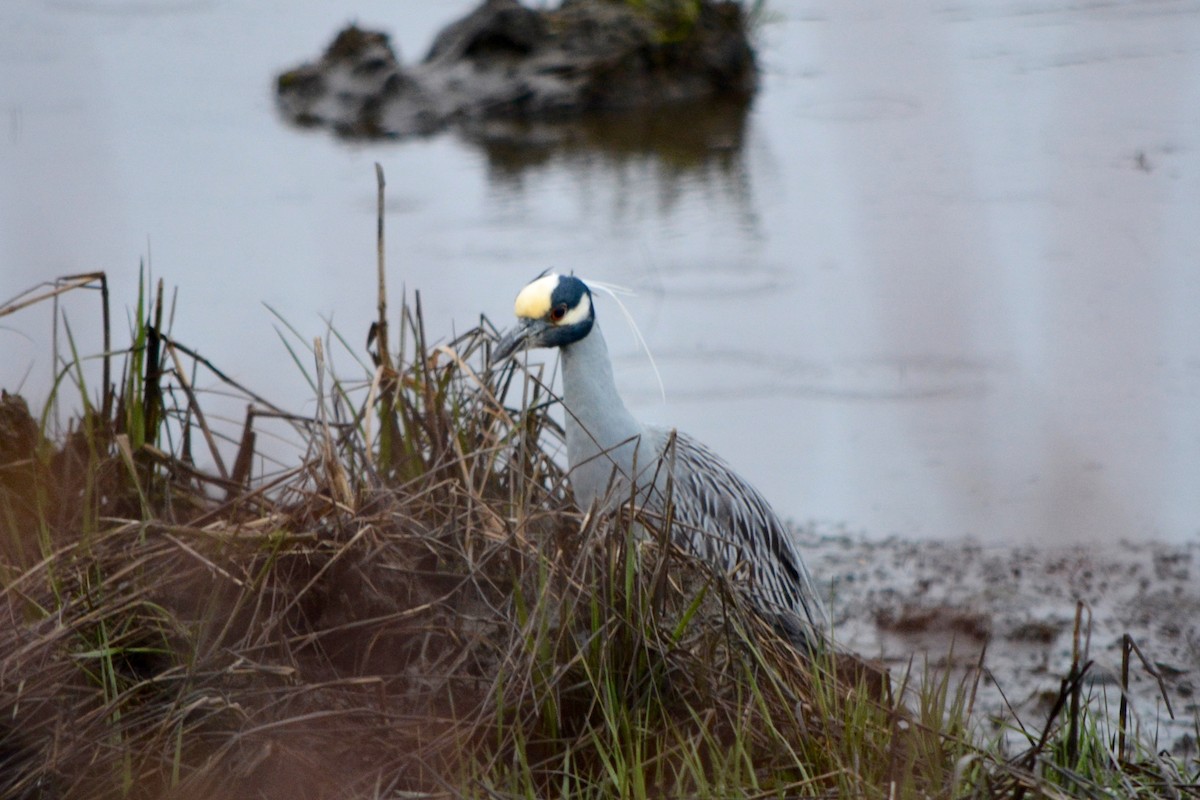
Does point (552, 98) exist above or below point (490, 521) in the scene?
above

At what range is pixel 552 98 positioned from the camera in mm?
9469

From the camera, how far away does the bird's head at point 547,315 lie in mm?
3348

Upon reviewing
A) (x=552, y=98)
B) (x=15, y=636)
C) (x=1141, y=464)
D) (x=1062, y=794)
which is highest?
(x=552, y=98)

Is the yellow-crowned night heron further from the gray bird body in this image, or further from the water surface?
the water surface

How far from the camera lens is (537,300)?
3346mm

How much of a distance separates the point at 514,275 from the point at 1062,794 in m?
4.60

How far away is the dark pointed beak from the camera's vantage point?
11.0 ft

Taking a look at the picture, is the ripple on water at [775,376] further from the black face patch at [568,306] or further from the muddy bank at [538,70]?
the muddy bank at [538,70]

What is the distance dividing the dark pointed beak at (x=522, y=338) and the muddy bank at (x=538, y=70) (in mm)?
6095

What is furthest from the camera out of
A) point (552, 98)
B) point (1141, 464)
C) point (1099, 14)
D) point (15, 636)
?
point (552, 98)

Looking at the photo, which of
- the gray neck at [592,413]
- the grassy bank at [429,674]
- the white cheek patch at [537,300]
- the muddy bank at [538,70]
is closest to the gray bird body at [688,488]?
the gray neck at [592,413]

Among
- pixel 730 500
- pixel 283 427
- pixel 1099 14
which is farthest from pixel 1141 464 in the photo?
pixel 1099 14

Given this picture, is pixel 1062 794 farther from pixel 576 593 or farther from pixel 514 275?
pixel 514 275

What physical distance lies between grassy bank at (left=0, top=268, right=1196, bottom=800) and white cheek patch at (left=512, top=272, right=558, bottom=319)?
50 centimetres
